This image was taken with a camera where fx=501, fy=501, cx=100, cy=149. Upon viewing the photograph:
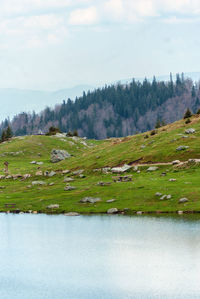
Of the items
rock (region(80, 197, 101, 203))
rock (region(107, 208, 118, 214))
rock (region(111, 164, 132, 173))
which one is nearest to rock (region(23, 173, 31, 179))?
rock (region(111, 164, 132, 173))

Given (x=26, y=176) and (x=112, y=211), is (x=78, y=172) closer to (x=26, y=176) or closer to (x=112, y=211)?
(x=26, y=176)

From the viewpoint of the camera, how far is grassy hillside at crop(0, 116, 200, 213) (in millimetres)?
86906

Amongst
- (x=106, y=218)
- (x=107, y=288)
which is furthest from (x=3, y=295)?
(x=106, y=218)

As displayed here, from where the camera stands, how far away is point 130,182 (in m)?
102

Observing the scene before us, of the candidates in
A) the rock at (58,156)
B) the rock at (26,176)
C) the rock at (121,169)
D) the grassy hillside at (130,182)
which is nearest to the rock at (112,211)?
the grassy hillside at (130,182)

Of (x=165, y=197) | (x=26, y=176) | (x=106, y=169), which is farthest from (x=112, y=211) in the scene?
(x=26, y=176)

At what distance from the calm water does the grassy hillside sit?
6.66 m

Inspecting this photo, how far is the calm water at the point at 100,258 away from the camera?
1906 inches

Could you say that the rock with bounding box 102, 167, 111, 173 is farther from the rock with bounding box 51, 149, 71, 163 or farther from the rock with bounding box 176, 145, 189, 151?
the rock with bounding box 51, 149, 71, 163

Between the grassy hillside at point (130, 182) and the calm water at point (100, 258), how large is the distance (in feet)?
21.8

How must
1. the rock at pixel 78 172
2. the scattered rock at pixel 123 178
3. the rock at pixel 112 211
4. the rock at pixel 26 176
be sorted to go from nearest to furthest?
the rock at pixel 112 211 < the scattered rock at pixel 123 178 < the rock at pixel 78 172 < the rock at pixel 26 176

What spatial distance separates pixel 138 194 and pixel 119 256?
99.8 feet

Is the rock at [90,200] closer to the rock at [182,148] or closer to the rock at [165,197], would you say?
the rock at [165,197]

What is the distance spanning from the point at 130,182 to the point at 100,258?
42.6 m
